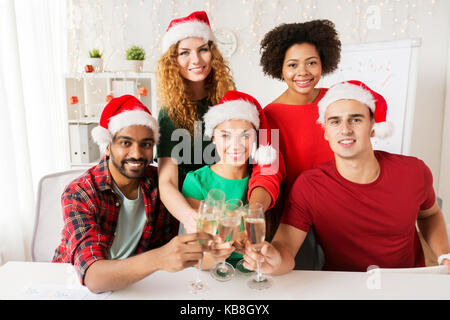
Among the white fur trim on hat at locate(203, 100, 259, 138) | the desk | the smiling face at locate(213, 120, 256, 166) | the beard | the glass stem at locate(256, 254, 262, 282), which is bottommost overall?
the desk

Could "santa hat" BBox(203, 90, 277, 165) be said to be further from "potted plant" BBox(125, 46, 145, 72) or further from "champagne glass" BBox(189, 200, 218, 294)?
"potted plant" BBox(125, 46, 145, 72)

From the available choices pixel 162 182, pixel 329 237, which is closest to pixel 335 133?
pixel 329 237

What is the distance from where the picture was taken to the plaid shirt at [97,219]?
1.25 m

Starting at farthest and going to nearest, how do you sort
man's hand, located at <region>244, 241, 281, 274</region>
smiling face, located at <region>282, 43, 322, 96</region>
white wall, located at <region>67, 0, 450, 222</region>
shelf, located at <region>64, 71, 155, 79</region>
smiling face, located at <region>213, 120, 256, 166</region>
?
white wall, located at <region>67, 0, 450, 222</region>, shelf, located at <region>64, 71, 155, 79</region>, smiling face, located at <region>282, 43, 322, 96</region>, smiling face, located at <region>213, 120, 256, 166</region>, man's hand, located at <region>244, 241, 281, 274</region>

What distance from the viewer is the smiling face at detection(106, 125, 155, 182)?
4.82 ft

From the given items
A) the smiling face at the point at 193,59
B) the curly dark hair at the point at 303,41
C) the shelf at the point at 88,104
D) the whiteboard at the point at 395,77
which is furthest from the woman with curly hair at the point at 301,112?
the shelf at the point at 88,104

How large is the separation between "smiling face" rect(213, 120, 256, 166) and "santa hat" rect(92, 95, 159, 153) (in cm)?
30

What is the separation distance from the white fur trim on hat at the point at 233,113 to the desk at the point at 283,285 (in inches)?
23.3

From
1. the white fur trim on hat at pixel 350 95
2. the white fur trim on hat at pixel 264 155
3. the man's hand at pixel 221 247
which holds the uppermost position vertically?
the white fur trim on hat at pixel 350 95

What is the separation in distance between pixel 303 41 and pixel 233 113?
23.3 inches

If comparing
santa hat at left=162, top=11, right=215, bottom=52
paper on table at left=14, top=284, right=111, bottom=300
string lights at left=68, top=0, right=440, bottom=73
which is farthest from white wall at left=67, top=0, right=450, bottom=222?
paper on table at left=14, top=284, right=111, bottom=300

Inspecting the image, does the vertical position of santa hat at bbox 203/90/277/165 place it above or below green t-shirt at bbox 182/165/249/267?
above

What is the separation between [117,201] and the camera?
5.04 ft

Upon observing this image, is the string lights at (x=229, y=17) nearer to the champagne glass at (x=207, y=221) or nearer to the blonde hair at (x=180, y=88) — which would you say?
the blonde hair at (x=180, y=88)
